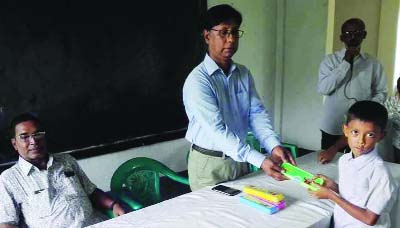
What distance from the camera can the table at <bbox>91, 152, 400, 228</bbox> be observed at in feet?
4.80

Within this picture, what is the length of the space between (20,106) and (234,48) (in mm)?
1812

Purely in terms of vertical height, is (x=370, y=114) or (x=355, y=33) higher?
(x=355, y=33)

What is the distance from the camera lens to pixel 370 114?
1.42m

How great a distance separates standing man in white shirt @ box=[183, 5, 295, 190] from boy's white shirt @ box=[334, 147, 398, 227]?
287 millimetres

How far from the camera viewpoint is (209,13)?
1830mm

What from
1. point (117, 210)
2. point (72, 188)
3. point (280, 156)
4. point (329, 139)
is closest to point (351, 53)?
point (329, 139)

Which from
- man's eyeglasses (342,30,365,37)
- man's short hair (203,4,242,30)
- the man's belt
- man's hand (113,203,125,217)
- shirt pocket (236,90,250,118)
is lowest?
man's hand (113,203,125,217)

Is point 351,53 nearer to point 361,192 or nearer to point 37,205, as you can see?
point 361,192

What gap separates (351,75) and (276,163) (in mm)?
1353

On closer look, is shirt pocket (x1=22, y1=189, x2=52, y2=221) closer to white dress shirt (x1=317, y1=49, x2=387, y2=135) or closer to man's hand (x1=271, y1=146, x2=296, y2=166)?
man's hand (x1=271, y1=146, x2=296, y2=166)

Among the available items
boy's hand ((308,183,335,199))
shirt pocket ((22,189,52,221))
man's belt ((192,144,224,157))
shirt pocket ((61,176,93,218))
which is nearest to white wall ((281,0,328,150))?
man's belt ((192,144,224,157))

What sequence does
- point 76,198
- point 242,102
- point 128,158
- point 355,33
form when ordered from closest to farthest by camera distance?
point 76,198, point 242,102, point 355,33, point 128,158

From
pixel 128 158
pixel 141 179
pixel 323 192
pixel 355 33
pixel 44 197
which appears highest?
pixel 355 33

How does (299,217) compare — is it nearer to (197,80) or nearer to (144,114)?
(197,80)
